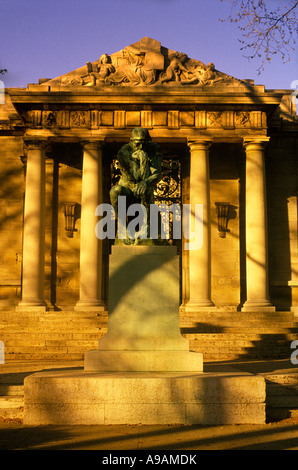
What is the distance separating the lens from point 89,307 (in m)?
24.1

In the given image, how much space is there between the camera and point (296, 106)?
92.0ft

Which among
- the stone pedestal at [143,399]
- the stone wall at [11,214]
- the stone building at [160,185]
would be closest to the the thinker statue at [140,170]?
the stone pedestal at [143,399]

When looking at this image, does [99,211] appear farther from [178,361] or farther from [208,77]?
[178,361]

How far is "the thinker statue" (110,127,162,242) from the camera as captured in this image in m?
10.9

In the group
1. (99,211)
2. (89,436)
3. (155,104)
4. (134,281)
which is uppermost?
(155,104)

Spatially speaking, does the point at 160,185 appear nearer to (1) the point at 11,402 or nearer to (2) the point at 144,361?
(2) the point at 144,361

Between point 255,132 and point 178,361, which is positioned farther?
point 255,132

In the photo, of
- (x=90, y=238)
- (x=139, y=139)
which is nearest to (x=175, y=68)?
(x=90, y=238)

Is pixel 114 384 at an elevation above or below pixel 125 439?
above

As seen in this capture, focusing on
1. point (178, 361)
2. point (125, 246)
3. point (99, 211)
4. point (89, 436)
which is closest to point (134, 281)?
point (125, 246)

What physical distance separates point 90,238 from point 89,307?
284 centimetres

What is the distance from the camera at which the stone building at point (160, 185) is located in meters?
24.5
